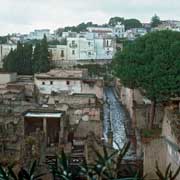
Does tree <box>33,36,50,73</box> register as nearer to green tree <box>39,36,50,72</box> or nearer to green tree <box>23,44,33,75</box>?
green tree <box>39,36,50,72</box>

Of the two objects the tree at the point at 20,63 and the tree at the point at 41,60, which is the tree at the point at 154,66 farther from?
the tree at the point at 20,63

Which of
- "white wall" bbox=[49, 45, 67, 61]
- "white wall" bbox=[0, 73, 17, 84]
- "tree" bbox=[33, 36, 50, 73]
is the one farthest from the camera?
"white wall" bbox=[49, 45, 67, 61]

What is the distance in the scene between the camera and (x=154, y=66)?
2445cm

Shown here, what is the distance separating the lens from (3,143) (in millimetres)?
18734

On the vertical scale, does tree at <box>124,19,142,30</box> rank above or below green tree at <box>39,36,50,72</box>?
above

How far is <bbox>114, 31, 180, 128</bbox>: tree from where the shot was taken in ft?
79.4

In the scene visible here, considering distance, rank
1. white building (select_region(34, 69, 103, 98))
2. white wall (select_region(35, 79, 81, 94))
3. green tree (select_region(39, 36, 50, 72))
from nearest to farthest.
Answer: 1. white building (select_region(34, 69, 103, 98))
2. white wall (select_region(35, 79, 81, 94))
3. green tree (select_region(39, 36, 50, 72))

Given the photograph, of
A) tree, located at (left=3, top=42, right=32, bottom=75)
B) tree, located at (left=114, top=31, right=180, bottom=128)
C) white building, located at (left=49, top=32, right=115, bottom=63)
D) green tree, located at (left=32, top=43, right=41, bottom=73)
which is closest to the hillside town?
tree, located at (left=114, top=31, right=180, bottom=128)

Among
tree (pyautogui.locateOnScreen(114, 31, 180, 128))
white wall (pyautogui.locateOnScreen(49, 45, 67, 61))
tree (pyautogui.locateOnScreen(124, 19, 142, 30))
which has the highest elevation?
tree (pyautogui.locateOnScreen(124, 19, 142, 30))

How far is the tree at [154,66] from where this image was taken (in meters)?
24.2

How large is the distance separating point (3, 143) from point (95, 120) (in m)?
6.25

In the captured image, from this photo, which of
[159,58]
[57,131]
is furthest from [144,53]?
[57,131]

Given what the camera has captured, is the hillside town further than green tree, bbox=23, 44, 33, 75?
No

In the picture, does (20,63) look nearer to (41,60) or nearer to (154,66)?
(41,60)
